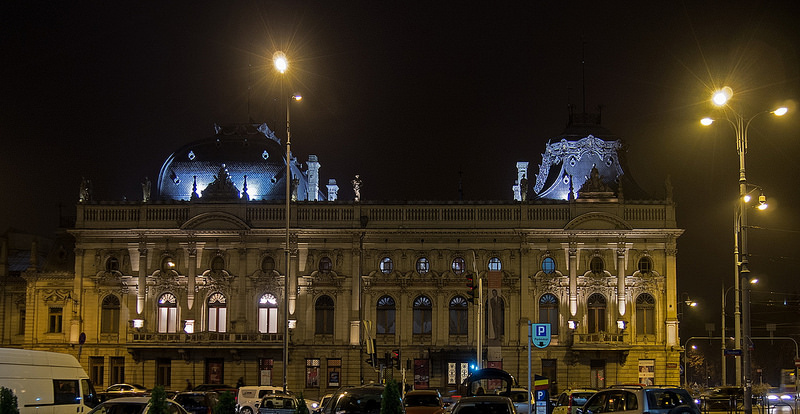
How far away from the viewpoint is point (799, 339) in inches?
3757

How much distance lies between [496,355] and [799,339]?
1965 inches

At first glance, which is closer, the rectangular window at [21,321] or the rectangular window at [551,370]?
the rectangular window at [551,370]

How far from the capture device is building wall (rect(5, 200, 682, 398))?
66.9 m

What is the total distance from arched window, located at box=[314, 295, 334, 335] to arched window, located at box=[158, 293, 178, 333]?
30.5ft

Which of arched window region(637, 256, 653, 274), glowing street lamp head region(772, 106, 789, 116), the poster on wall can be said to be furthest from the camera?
arched window region(637, 256, 653, 274)

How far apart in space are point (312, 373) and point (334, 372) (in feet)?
4.88

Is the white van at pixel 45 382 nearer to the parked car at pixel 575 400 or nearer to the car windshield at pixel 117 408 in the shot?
the car windshield at pixel 117 408

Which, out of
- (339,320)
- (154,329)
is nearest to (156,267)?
(154,329)

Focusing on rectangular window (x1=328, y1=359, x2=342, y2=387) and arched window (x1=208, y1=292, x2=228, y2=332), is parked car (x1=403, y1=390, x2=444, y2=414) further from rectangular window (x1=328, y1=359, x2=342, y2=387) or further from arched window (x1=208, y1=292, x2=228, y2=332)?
arched window (x1=208, y1=292, x2=228, y2=332)

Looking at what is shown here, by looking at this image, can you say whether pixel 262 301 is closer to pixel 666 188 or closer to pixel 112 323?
pixel 112 323

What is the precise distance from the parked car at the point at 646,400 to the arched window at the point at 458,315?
3817cm

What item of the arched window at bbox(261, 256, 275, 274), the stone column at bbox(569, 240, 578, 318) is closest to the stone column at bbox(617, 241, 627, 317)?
the stone column at bbox(569, 240, 578, 318)

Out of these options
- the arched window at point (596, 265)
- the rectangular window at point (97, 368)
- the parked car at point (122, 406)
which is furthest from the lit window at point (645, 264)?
the parked car at point (122, 406)

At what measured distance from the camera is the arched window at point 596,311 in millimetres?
67125
